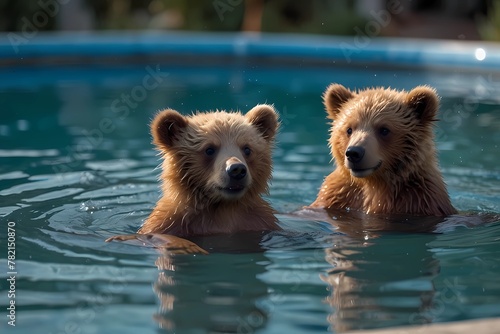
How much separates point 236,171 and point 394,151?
157 centimetres

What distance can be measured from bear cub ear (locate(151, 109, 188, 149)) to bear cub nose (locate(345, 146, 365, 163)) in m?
1.24

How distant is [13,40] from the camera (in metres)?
16.9

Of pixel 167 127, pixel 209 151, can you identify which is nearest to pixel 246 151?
pixel 209 151

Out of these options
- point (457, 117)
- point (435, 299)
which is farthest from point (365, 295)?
point (457, 117)

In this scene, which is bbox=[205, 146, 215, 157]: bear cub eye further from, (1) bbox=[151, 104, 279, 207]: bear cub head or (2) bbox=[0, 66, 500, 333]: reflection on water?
(2) bbox=[0, 66, 500, 333]: reflection on water

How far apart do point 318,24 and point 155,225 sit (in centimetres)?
1483

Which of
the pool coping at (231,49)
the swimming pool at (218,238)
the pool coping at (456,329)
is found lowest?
the pool coping at (456,329)

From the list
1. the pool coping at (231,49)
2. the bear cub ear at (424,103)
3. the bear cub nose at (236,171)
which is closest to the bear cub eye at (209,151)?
the bear cub nose at (236,171)

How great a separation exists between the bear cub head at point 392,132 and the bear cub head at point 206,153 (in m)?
0.79

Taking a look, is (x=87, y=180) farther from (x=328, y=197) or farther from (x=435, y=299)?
(x=435, y=299)

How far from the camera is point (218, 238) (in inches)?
255

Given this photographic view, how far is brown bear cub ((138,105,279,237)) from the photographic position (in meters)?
6.49

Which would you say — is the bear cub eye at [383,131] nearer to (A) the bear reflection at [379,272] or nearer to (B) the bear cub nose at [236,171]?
(A) the bear reflection at [379,272]

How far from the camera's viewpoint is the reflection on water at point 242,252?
495 centimetres
